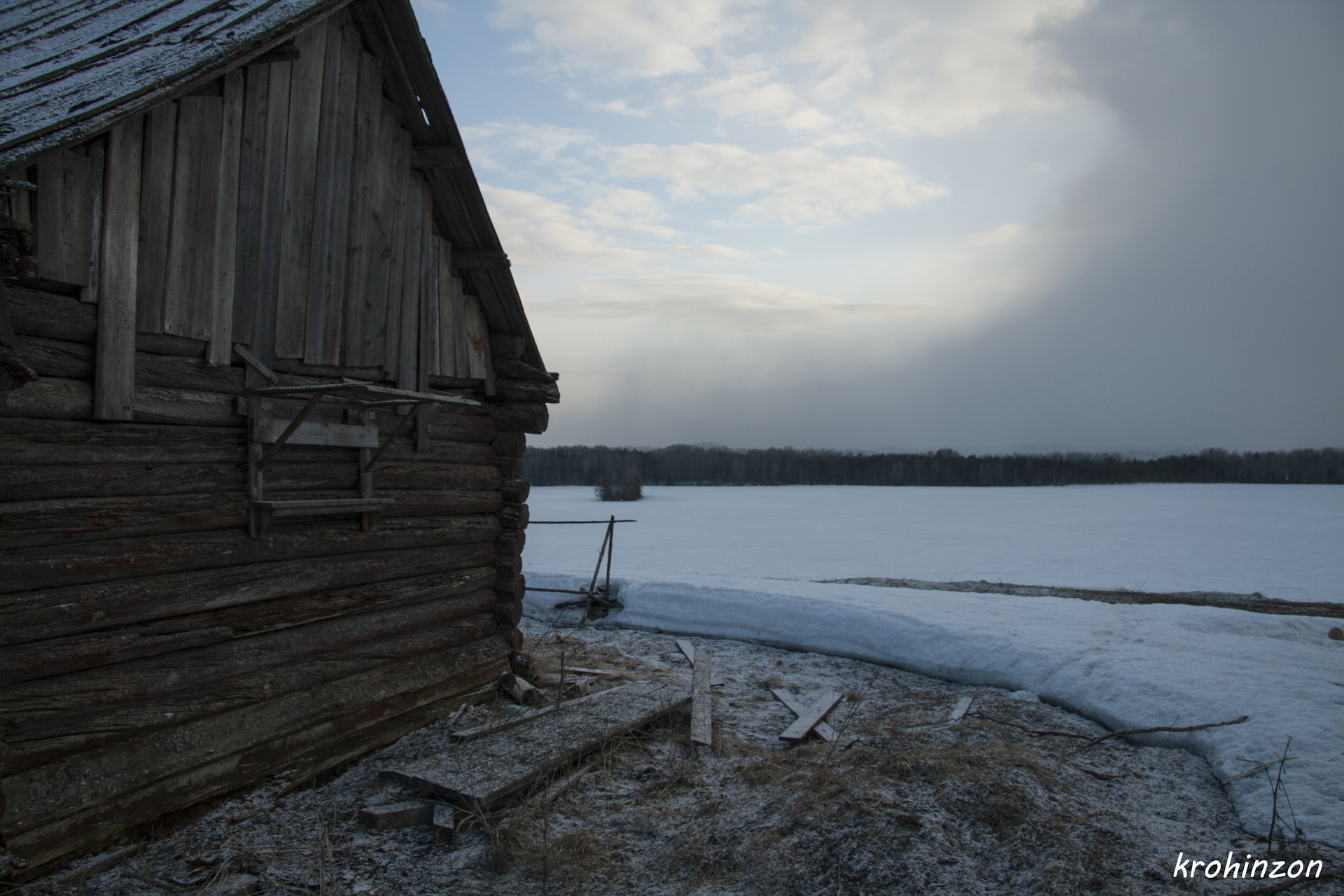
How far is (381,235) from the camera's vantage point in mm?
6504

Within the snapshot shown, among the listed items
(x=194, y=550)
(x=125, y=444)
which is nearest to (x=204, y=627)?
(x=194, y=550)

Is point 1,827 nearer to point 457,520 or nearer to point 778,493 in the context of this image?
point 457,520

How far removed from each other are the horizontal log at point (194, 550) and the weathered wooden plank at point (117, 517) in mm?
58

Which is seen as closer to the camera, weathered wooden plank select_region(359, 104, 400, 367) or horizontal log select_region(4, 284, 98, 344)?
horizontal log select_region(4, 284, 98, 344)

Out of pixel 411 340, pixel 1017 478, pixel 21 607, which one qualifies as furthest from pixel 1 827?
pixel 1017 478

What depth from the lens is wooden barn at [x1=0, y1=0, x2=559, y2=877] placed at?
4332 mm

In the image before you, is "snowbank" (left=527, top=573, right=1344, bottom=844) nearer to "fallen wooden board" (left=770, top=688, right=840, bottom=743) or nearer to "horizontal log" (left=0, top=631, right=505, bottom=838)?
"fallen wooden board" (left=770, top=688, right=840, bottom=743)

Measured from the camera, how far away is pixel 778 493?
55.8m

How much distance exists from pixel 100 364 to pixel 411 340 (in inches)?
100

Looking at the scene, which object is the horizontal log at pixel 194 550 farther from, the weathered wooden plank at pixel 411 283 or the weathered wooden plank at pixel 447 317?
the weathered wooden plank at pixel 447 317

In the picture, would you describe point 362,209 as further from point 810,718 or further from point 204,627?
point 810,718

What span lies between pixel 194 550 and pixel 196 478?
466mm

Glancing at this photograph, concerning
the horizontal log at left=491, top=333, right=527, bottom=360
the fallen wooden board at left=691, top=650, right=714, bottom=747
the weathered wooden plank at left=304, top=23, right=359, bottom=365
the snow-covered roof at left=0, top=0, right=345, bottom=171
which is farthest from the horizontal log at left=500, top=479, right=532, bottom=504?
the snow-covered roof at left=0, top=0, right=345, bottom=171

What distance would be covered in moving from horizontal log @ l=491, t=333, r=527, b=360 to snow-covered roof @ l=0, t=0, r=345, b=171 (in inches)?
128
